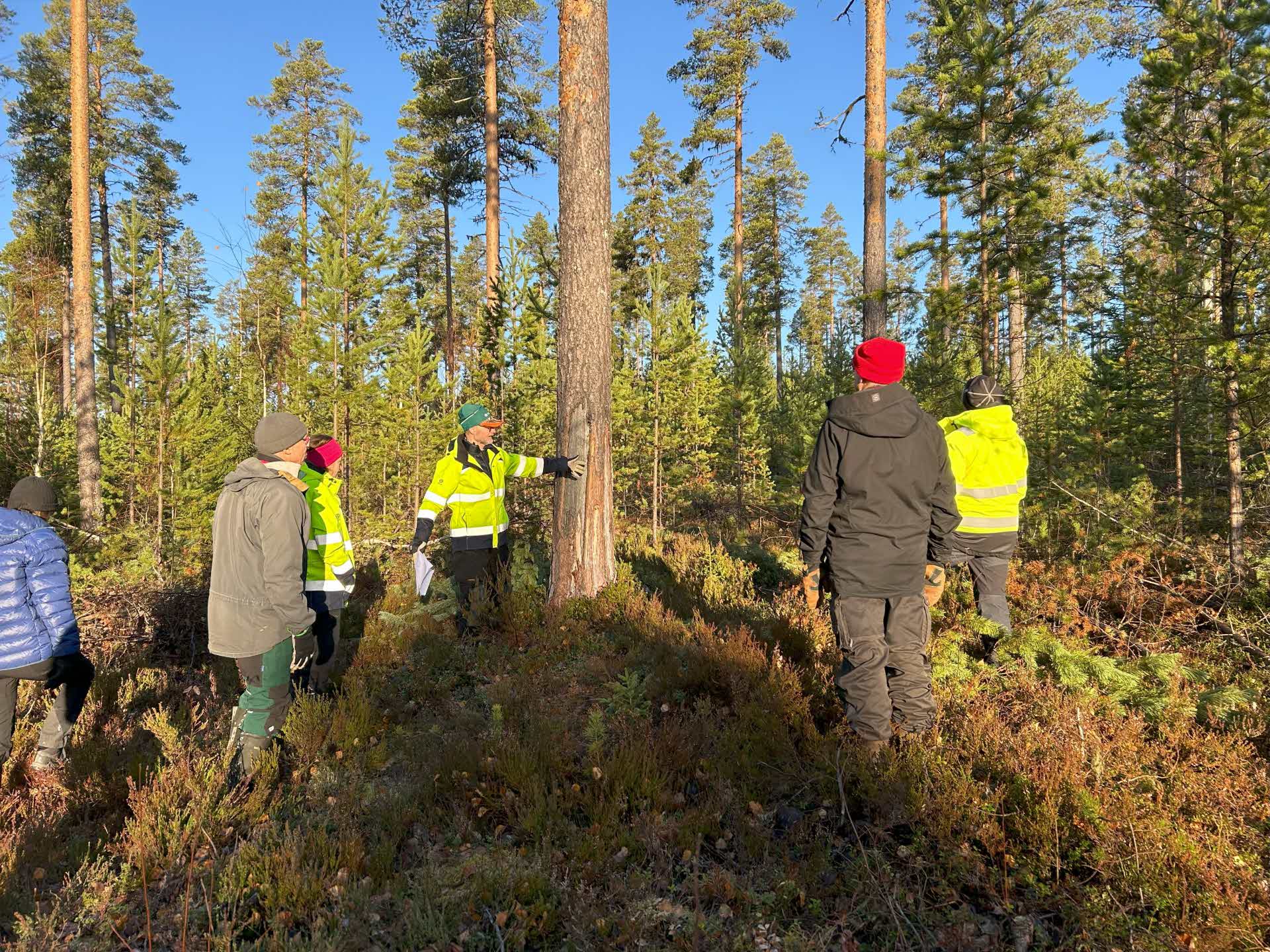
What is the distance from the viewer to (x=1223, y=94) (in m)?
5.55

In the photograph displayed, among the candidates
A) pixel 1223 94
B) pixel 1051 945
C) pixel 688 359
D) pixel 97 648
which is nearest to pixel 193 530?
pixel 97 648

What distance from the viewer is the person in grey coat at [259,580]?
141 inches

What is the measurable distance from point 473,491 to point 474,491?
0.04 feet

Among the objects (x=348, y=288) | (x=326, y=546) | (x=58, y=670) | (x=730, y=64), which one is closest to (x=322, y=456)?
(x=326, y=546)

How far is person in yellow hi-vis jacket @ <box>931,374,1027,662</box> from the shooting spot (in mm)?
4797

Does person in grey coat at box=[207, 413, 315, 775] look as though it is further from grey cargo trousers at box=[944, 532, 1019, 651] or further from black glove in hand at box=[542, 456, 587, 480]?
grey cargo trousers at box=[944, 532, 1019, 651]

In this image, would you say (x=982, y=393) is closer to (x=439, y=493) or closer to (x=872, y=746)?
(x=872, y=746)

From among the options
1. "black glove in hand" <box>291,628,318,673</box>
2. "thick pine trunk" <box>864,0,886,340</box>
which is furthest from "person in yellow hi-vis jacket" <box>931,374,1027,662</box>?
"black glove in hand" <box>291,628,318,673</box>

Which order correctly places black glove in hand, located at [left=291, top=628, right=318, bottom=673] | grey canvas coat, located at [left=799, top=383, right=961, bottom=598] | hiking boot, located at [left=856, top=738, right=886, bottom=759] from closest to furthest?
hiking boot, located at [left=856, top=738, right=886, bottom=759] → grey canvas coat, located at [left=799, top=383, right=961, bottom=598] → black glove in hand, located at [left=291, top=628, right=318, bottom=673]

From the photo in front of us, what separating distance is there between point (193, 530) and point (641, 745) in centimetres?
982

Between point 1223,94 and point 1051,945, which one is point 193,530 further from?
point 1223,94

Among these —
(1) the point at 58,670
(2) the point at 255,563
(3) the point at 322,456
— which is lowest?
(1) the point at 58,670

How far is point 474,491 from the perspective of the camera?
5.75m

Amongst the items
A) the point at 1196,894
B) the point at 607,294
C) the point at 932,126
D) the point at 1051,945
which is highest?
the point at 932,126
